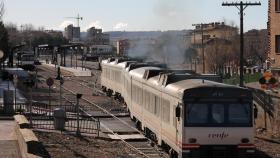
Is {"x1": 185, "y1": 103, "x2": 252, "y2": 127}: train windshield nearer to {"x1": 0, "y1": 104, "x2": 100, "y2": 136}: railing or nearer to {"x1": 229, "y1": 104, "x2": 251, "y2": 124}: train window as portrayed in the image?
{"x1": 229, "y1": 104, "x2": 251, "y2": 124}: train window

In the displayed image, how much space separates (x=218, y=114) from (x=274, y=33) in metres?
32.2

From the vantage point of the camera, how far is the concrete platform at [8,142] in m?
20.3

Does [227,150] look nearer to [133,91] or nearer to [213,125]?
[213,125]

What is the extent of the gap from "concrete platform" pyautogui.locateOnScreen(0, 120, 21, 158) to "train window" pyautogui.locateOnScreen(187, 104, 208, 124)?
5.84 m

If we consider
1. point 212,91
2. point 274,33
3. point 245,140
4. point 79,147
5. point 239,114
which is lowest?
point 79,147

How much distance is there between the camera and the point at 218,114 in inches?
690

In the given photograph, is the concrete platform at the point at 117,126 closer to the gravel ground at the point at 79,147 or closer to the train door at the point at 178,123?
the gravel ground at the point at 79,147

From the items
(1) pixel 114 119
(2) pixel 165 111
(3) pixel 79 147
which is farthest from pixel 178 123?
(1) pixel 114 119

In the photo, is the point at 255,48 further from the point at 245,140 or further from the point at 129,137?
the point at 245,140

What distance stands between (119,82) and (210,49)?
48.4 meters

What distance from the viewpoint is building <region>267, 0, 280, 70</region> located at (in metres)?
48.0

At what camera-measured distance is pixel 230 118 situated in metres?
17.5

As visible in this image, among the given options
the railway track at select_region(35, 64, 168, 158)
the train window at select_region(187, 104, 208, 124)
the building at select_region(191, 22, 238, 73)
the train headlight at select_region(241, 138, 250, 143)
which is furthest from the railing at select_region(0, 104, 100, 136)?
the building at select_region(191, 22, 238, 73)

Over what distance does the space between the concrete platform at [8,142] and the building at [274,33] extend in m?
24.8
